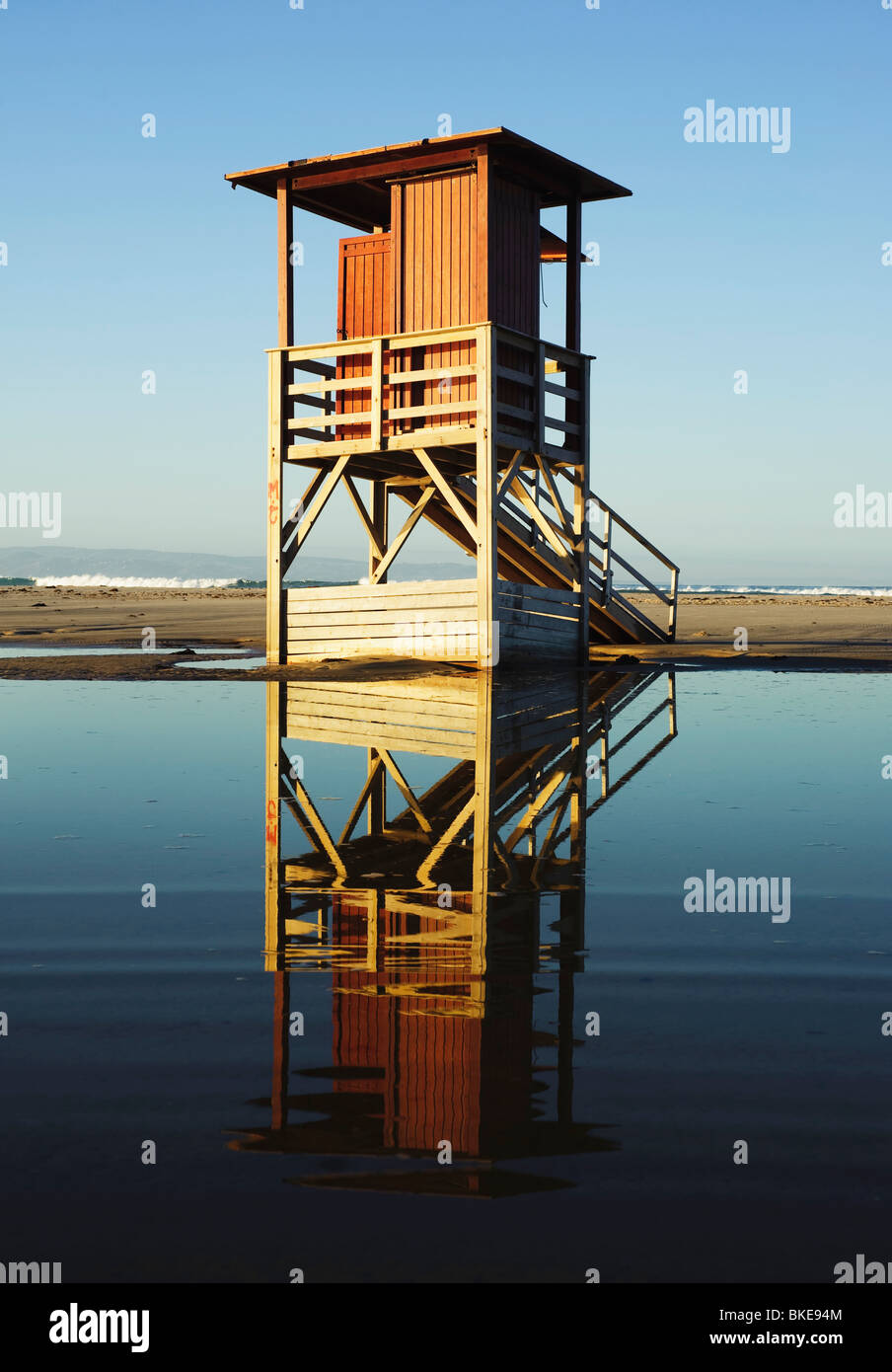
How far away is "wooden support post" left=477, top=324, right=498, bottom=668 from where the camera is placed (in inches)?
703

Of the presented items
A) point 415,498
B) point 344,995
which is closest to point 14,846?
point 344,995

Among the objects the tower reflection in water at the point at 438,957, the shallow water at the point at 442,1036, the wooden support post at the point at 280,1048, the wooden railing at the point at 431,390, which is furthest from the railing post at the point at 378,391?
the wooden support post at the point at 280,1048

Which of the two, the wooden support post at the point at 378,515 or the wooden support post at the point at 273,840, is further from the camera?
the wooden support post at the point at 378,515

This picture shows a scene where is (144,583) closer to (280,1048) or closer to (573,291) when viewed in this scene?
(573,291)

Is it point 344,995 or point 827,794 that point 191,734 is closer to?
point 827,794

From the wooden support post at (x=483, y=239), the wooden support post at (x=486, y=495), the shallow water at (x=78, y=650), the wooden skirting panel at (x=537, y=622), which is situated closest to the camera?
the wooden support post at (x=486, y=495)

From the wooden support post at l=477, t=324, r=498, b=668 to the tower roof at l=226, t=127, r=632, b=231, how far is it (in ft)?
8.70

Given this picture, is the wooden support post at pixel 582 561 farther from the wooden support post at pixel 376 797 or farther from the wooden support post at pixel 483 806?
the wooden support post at pixel 376 797

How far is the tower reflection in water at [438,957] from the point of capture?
2.98 meters

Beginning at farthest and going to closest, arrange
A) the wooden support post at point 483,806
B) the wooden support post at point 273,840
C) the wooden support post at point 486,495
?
the wooden support post at point 486,495 → the wooden support post at point 483,806 → the wooden support post at point 273,840

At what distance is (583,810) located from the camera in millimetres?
7480

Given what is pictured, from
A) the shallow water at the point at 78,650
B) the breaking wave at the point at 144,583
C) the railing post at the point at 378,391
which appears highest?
the breaking wave at the point at 144,583

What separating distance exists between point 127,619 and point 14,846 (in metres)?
32.2

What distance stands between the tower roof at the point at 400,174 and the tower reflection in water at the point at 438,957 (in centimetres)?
1126
